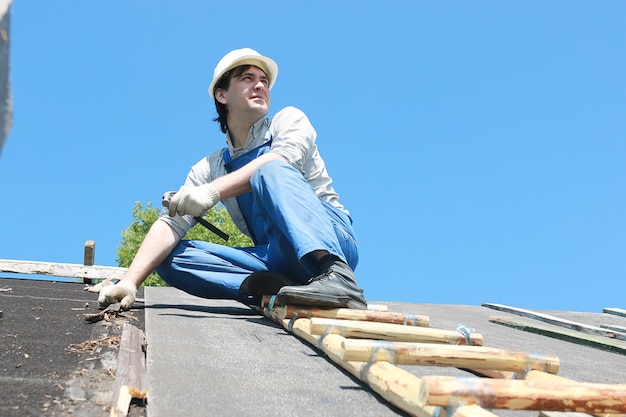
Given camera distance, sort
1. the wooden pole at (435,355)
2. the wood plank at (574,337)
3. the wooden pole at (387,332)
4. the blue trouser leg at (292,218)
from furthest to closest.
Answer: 1. the wood plank at (574,337)
2. the blue trouser leg at (292,218)
3. the wooden pole at (387,332)
4. the wooden pole at (435,355)

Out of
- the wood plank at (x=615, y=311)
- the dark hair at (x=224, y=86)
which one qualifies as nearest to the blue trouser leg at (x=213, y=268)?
the dark hair at (x=224, y=86)

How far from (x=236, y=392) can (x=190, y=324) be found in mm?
1044

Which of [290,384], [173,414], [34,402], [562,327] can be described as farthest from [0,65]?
[562,327]

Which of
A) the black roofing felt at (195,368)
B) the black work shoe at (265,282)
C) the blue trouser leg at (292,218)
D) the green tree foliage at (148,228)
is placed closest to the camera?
the black roofing felt at (195,368)

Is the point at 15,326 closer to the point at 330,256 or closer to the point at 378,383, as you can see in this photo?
the point at 330,256

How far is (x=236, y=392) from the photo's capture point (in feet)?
4.79

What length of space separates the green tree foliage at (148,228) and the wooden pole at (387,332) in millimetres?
15866

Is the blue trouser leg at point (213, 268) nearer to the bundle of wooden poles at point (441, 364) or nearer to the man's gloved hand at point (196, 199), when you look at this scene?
the man's gloved hand at point (196, 199)

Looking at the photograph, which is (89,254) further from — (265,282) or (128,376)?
(128,376)

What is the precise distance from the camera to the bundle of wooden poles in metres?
1.25

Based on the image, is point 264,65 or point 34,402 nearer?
point 34,402

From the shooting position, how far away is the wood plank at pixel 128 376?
4.33 ft

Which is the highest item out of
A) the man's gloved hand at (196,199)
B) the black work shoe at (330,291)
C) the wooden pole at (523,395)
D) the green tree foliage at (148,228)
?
the green tree foliage at (148,228)

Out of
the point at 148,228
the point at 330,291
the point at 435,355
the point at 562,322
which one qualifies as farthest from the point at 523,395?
the point at 148,228
